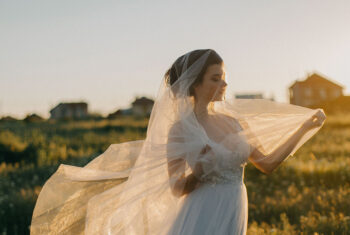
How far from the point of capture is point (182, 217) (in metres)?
3.15

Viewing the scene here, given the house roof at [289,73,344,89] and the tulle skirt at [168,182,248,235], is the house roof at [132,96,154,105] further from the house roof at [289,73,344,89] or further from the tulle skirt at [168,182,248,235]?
the tulle skirt at [168,182,248,235]

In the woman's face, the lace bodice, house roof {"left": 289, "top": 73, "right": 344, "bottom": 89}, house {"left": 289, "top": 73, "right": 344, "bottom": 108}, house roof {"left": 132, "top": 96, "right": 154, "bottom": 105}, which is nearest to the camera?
the lace bodice

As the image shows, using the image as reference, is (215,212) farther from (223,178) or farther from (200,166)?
(200,166)

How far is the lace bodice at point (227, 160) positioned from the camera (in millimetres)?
3064

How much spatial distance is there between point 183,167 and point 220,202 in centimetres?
38

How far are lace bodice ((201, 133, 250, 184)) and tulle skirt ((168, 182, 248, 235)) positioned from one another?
5 centimetres

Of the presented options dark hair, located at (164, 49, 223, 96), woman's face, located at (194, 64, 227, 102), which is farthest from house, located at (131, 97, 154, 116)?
woman's face, located at (194, 64, 227, 102)

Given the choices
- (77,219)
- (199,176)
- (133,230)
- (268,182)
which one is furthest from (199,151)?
(268,182)

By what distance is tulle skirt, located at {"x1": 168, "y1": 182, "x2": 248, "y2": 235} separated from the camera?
3.07 metres

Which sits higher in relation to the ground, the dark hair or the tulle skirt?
the dark hair

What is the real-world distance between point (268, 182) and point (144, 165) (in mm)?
5848

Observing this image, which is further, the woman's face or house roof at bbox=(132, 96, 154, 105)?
house roof at bbox=(132, 96, 154, 105)

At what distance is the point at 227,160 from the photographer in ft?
10.1

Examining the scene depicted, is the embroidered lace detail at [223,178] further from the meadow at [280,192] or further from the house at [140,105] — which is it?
the house at [140,105]
